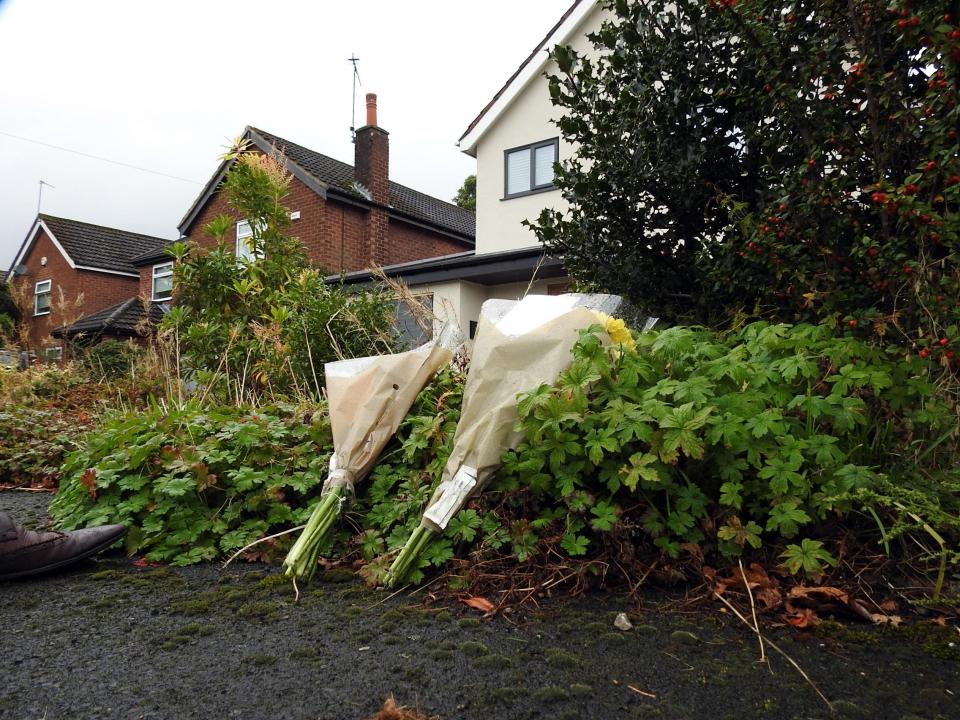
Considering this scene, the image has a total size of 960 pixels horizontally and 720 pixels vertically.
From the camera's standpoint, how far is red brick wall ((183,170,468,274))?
15.8m

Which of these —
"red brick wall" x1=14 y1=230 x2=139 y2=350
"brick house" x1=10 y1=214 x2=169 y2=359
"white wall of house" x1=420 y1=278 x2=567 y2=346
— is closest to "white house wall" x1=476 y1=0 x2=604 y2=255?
"white wall of house" x1=420 y1=278 x2=567 y2=346

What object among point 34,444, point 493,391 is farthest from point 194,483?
point 34,444

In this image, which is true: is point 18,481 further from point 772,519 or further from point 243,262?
point 772,519

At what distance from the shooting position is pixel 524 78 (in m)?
11.6

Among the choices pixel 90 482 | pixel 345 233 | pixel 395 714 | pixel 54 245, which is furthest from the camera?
pixel 54 245

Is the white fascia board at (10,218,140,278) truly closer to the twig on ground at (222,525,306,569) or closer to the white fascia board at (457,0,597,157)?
the white fascia board at (457,0,597,157)

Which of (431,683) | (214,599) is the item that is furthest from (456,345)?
(431,683)

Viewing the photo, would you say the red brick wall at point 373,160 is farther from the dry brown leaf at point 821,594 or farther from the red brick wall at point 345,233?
the dry brown leaf at point 821,594

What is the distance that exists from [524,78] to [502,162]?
1523 millimetres

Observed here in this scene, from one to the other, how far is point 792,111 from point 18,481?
18.6 ft

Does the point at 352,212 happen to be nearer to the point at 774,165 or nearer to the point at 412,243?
the point at 412,243

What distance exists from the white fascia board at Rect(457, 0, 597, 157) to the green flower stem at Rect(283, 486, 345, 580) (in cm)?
980

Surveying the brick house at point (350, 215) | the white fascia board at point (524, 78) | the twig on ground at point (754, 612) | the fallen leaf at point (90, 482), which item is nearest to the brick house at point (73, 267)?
the brick house at point (350, 215)

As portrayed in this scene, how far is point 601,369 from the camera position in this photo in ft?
7.51
